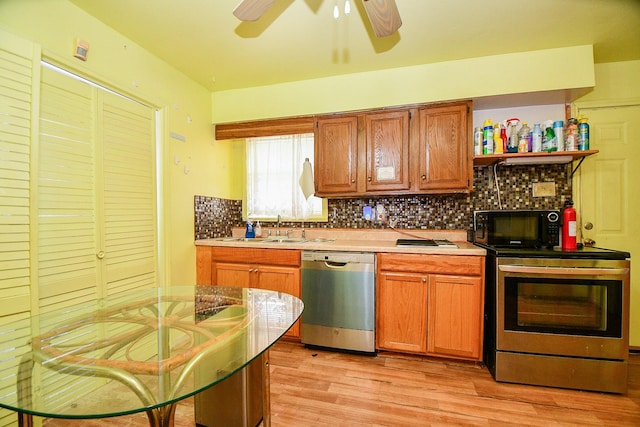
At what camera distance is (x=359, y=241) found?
2.68 metres

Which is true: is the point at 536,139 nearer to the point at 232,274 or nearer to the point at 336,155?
the point at 336,155

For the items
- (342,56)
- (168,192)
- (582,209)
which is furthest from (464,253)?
(168,192)

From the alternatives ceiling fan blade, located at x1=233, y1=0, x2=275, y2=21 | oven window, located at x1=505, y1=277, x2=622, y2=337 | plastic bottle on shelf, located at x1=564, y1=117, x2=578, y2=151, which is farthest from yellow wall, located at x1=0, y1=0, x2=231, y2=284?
plastic bottle on shelf, located at x1=564, y1=117, x2=578, y2=151

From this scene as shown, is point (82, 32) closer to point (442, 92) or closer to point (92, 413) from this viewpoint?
point (92, 413)

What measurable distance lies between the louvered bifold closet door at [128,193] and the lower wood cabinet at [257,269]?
53 cm

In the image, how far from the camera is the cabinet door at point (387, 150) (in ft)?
8.00

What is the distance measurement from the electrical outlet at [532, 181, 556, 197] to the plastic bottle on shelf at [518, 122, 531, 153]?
41 cm

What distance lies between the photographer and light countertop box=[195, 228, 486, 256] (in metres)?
2.15

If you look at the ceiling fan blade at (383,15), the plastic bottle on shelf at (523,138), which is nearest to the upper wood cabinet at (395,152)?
the plastic bottle on shelf at (523,138)

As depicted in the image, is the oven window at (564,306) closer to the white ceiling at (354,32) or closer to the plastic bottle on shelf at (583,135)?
the plastic bottle on shelf at (583,135)

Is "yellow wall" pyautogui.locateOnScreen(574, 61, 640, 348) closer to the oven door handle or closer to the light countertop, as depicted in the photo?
the oven door handle

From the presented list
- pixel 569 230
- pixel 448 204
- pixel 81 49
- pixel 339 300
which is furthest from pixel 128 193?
pixel 569 230

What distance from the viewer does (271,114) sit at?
2738 millimetres

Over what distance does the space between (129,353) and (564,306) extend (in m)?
2.48
